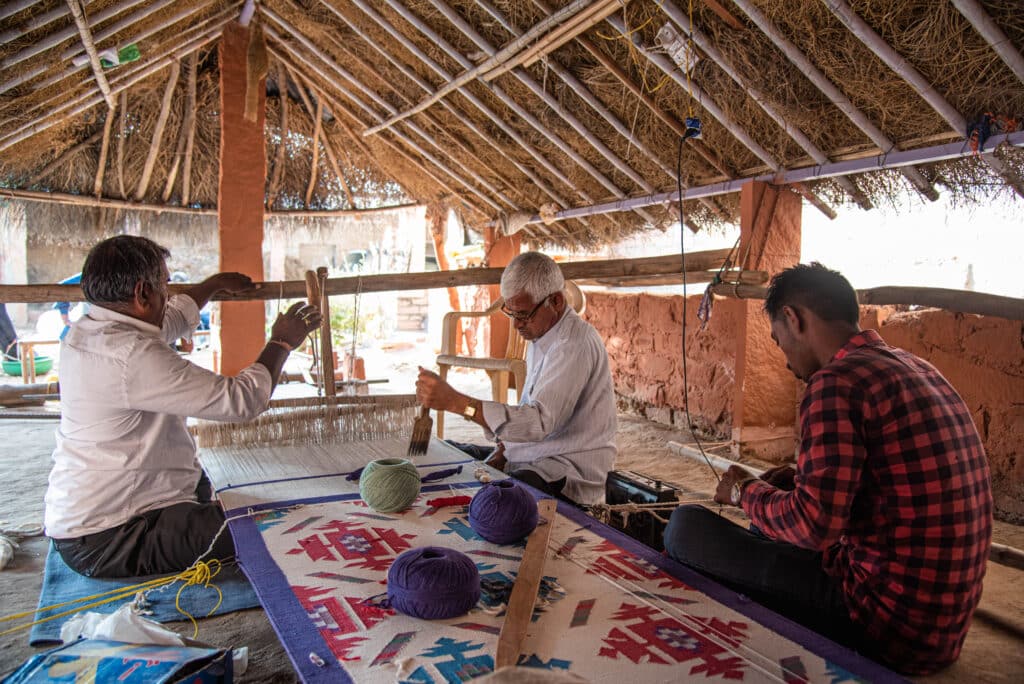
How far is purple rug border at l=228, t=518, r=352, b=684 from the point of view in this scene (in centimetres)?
112

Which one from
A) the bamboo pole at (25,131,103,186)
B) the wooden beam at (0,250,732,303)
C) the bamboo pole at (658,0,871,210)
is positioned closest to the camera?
the wooden beam at (0,250,732,303)

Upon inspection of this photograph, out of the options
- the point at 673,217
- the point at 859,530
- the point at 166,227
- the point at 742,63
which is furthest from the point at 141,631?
the point at 166,227

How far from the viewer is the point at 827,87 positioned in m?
3.29

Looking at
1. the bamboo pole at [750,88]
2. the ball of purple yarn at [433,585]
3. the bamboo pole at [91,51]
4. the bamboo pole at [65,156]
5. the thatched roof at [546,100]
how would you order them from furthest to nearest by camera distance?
the bamboo pole at [65,156] → the bamboo pole at [91,51] → the bamboo pole at [750,88] → the thatched roof at [546,100] → the ball of purple yarn at [433,585]

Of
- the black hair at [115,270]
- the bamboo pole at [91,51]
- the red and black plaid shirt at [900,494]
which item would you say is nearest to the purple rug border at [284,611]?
the black hair at [115,270]

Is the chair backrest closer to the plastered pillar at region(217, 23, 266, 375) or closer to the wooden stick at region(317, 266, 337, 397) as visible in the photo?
the wooden stick at region(317, 266, 337, 397)

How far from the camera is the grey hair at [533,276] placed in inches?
91.4

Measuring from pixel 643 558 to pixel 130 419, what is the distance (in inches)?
61.5

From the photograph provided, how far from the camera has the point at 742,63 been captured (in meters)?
3.51

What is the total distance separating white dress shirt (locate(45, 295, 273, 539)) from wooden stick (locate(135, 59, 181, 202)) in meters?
4.57

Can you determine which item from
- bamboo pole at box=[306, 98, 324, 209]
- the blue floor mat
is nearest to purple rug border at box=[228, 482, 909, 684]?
the blue floor mat

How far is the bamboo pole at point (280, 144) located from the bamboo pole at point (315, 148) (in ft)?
0.93

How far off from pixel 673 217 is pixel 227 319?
12.0 ft

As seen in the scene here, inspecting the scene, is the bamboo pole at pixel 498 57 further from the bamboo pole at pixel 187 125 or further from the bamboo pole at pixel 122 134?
the bamboo pole at pixel 122 134
